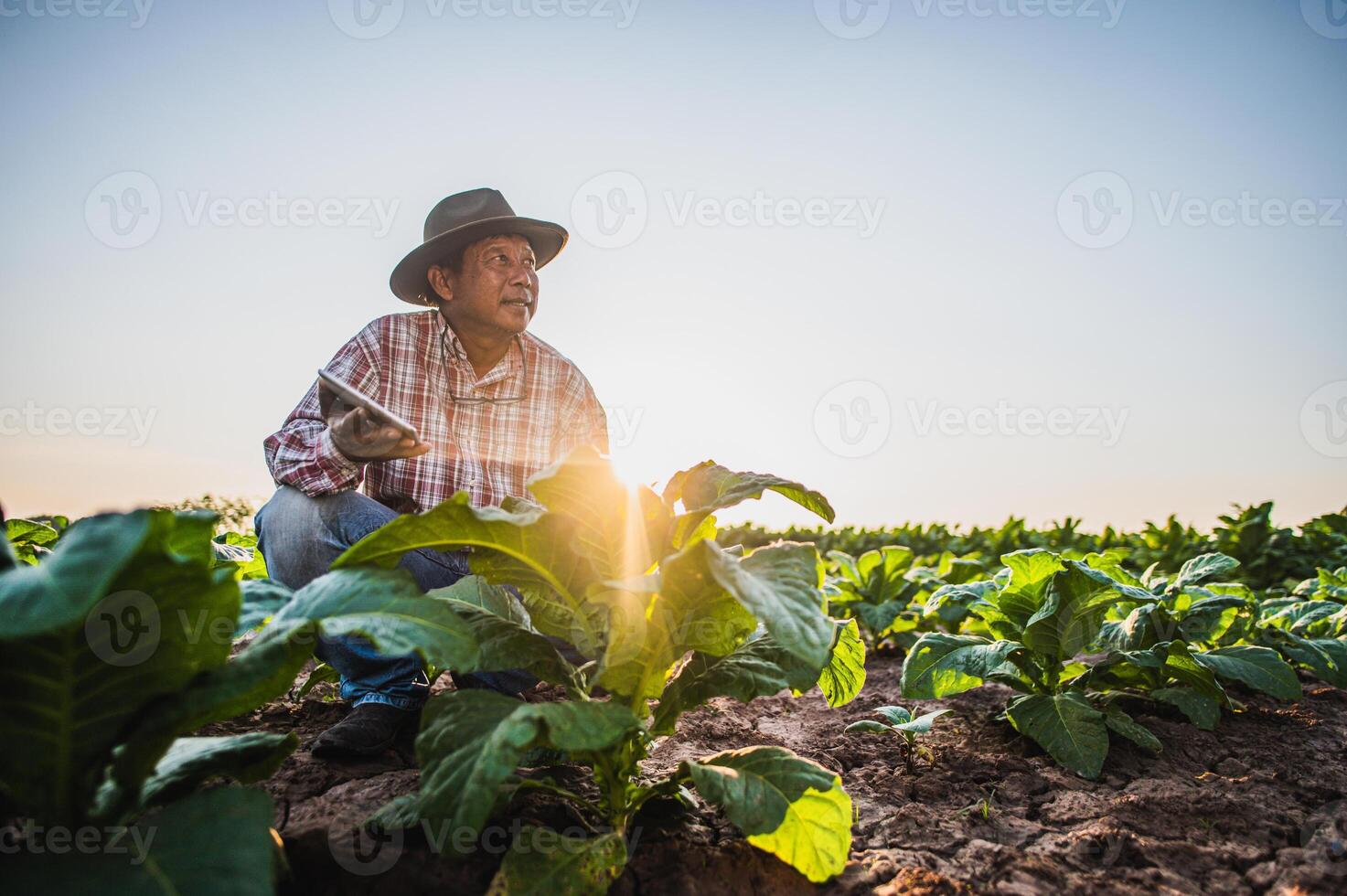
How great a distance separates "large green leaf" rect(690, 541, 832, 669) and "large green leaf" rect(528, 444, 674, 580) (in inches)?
7.7

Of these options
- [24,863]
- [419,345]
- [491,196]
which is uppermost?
[491,196]

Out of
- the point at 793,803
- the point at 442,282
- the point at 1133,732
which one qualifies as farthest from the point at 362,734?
the point at 1133,732

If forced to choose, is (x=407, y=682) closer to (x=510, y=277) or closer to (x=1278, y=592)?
(x=510, y=277)

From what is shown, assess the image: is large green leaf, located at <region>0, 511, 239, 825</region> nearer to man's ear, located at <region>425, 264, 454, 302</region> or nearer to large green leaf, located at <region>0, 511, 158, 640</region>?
large green leaf, located at <region>0, 511, 158, 640</region>

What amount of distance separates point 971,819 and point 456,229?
263 cm

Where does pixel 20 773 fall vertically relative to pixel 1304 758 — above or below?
above

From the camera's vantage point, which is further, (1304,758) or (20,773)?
(1304,758)

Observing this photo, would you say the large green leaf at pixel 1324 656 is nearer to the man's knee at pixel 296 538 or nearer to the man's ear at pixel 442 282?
the man's knee at pixel 296 538

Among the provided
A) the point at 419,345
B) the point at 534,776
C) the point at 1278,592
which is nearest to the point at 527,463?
the point at 419,345

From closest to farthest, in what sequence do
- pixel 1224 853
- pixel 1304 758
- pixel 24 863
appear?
pixel 24 863, pixel 1224 853, pixel 1304 758

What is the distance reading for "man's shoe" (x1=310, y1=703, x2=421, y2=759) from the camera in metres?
1.89

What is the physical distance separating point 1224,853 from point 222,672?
2051mm

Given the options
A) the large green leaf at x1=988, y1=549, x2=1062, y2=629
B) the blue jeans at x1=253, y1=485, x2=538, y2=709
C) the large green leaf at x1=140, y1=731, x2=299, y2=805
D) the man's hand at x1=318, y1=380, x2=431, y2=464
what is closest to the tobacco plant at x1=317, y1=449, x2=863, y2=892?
the large green leaf at x1=140, y1=731, x2=299, y2=805

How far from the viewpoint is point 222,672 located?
110 cm
